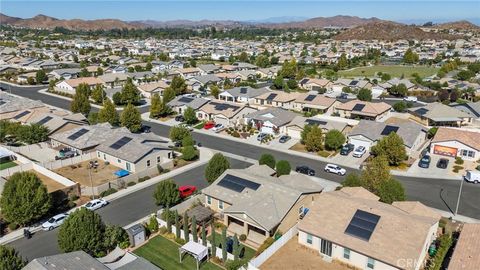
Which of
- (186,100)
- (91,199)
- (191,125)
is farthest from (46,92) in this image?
(91,199)

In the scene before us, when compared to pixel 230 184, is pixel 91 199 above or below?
below

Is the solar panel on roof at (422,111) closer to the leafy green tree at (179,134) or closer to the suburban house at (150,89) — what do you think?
the leafy green tree at (179,134)

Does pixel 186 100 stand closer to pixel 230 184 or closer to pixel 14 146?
pixel 14 146

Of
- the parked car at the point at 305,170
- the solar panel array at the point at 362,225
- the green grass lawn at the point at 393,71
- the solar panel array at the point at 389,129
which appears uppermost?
the green grass lawn at the point at 393,71

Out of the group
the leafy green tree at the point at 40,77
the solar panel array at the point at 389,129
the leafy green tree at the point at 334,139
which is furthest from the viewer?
the leafy green tree at the point at 40,77

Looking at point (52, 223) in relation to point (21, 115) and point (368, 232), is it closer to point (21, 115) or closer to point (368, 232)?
point (368, 232)

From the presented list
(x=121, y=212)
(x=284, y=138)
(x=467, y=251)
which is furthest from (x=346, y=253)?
(x=284, y=138)

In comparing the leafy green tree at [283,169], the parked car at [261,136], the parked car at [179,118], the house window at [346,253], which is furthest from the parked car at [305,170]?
the parked car at [179,118]
